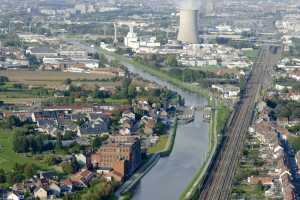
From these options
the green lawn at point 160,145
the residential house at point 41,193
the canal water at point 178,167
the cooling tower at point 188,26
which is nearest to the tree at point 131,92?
the canal water at point 178,167

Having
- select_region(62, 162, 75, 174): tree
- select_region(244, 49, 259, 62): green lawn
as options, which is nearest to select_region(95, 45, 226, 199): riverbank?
select_region(62, 162, 75, 174): tree

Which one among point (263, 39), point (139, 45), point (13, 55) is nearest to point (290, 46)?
point (263, 39)

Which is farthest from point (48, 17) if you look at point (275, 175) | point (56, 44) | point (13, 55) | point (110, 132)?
point (275, 175)

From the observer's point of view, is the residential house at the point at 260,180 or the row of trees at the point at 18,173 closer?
the row of trees at the point at 18,173

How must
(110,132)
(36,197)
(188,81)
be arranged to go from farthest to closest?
1. (188,81)
2. (110,132)
3. (36,197)

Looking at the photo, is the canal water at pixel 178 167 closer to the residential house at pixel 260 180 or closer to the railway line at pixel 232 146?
the railway line at pixel 232 146

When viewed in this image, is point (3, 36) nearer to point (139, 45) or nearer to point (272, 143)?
point (139, 45)

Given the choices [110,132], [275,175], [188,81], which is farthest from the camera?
[188,81]

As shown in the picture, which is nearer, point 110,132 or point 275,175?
point 275,175
